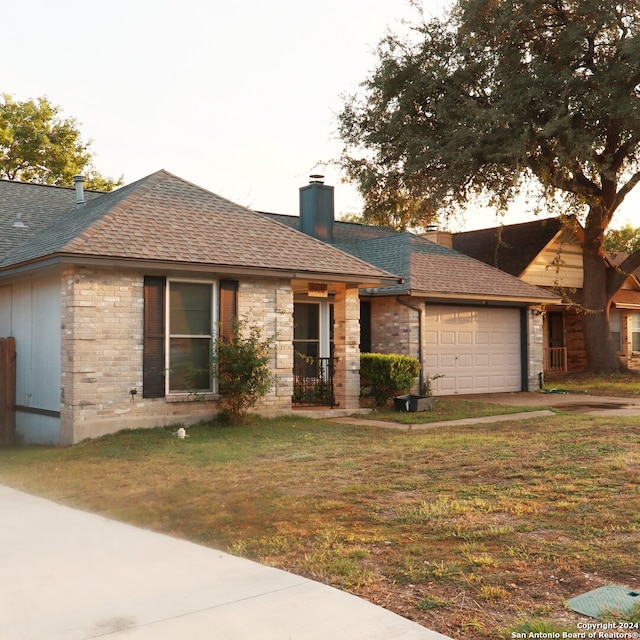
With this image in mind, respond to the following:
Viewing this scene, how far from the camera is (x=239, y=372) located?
494 inches

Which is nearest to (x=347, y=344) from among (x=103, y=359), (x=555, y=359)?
(x=103, y=359)

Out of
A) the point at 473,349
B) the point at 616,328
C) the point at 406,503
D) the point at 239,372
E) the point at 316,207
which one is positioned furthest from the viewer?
the point at 616,328

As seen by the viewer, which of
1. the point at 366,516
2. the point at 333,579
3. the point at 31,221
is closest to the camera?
the point at 333,579

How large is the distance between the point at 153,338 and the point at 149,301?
623 millimetres

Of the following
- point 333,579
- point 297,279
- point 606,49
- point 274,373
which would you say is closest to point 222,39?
point 297,279

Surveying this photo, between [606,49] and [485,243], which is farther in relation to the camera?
[485,243]

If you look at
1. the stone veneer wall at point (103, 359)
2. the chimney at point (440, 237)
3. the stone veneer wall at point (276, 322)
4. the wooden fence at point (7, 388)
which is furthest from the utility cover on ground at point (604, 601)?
the chimney at point (440, 237)

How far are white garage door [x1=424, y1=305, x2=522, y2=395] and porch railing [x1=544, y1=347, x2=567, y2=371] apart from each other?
6.58 metres

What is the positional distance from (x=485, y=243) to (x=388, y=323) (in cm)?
1085

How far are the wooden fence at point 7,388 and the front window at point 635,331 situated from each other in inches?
992

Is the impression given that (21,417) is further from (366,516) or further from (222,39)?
(366,516)

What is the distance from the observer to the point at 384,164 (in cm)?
2697

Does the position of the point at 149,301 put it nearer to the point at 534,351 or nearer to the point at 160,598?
the point at 160,598

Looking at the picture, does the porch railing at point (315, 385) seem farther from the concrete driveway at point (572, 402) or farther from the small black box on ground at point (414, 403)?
the concrete driveway at point (572, 402)
